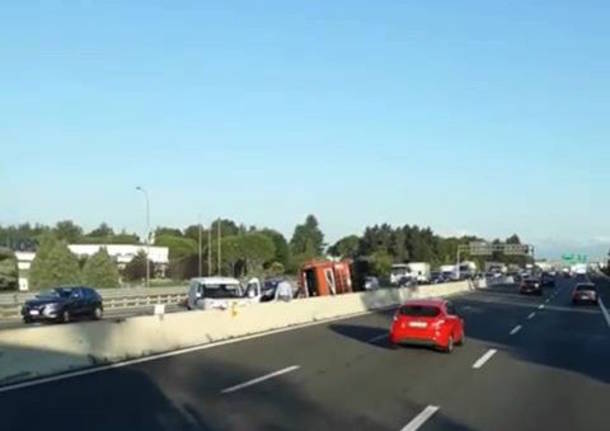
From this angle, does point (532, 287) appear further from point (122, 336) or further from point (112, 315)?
point (122, 336)

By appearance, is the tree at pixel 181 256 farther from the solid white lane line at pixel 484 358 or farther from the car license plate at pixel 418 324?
the solid white lane line at pixel 484 358

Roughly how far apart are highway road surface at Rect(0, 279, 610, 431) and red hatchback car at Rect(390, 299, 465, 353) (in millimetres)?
361

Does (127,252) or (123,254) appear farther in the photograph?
(127,252)

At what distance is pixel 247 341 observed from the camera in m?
26.6

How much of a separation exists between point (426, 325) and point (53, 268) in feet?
191

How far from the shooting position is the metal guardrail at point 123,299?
47156 mm

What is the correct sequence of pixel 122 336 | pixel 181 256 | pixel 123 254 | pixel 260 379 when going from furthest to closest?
pixel 181 256 → pixel 123 254 → pixel 122 336 → pixel 260 379

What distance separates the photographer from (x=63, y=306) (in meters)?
40.5

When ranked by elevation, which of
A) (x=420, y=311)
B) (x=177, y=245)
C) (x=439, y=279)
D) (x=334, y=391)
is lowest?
(x=334, y=391)

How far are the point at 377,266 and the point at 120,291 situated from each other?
338ft

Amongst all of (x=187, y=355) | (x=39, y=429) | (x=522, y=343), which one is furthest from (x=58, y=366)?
(x=522, y=343)

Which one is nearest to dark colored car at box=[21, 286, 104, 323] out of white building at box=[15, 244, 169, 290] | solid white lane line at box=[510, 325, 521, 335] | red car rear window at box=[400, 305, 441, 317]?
solid white lane line at box=[510, 325, 521, 335]

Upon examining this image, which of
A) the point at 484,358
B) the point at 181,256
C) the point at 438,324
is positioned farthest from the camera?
the point at 181,256

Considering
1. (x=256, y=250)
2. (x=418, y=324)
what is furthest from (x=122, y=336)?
(x=256, y=250)
